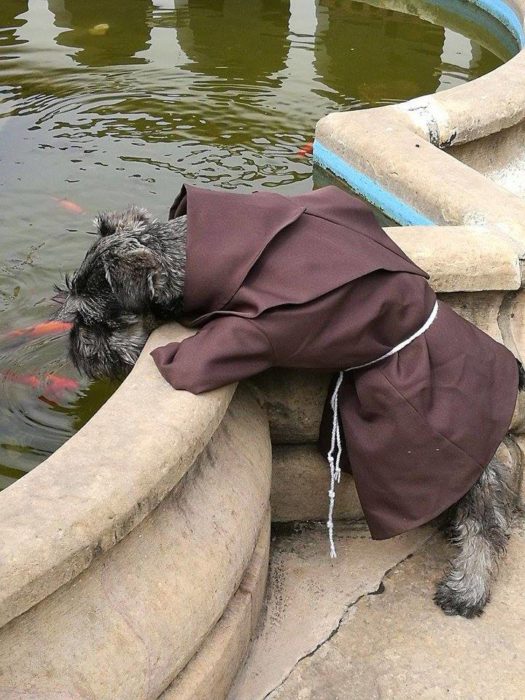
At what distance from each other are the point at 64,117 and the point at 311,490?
459 centimetres

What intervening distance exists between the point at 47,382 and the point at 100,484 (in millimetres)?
2161

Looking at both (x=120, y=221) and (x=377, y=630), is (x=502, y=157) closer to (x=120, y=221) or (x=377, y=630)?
(x=120, y=221)

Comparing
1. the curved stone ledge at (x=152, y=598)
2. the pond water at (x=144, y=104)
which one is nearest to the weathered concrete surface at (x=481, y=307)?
the curved stone ledge at (x=152, y=598)

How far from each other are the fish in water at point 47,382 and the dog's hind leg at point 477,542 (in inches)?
78.2

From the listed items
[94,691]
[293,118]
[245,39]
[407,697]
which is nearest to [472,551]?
[407,697]

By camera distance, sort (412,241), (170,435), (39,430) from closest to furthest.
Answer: (170,435)
(412,241)
(39,430)

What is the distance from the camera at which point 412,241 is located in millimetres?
3322

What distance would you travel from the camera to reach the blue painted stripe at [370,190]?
4.54 m

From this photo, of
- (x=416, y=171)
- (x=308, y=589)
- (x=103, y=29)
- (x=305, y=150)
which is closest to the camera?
(x=308, y=589)

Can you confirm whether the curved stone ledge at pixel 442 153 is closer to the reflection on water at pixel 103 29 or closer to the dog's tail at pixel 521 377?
the dog's tail at pixel 521 377

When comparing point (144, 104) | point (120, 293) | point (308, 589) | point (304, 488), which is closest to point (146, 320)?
→ point (120, 293)

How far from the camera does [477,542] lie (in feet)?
10.2

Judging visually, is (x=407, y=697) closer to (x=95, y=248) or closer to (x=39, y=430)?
(x=95, y=248)

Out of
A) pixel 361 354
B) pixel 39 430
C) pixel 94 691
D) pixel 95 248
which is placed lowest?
pixel 39 430
